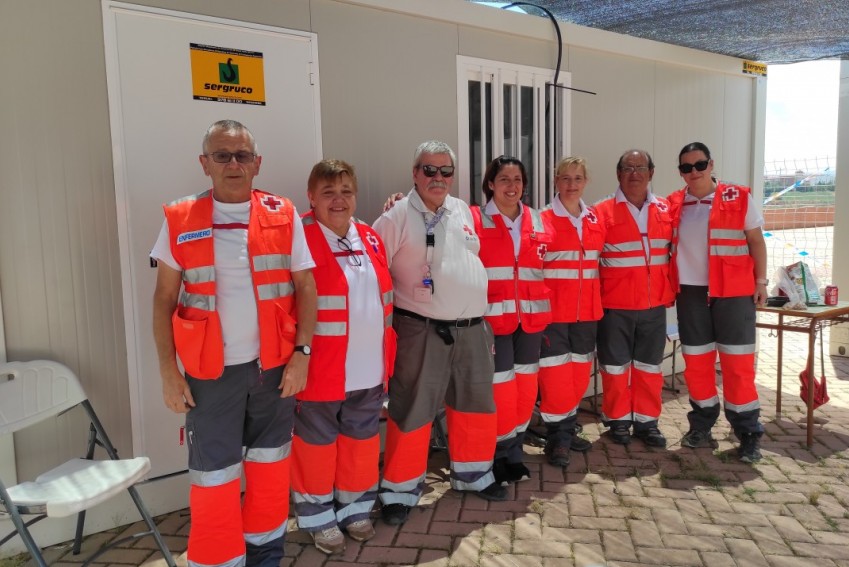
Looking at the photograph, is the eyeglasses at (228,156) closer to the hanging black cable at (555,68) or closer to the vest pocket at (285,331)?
the vest pocket at (285,331)

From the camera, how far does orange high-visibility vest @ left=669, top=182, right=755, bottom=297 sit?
4.13 meters

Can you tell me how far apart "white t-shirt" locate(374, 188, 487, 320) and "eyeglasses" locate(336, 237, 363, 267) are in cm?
29

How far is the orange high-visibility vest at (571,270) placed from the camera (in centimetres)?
404

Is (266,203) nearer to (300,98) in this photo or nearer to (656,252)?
(300,98)

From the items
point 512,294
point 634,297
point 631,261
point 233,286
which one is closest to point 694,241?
point 631,261

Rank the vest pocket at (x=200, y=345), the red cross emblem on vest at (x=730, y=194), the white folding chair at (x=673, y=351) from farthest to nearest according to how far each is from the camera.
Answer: the white folding chair at (x=673, y=351)
the red cross emblem on vest at (x=730, y=194)
the vest pocket at (x=200, y=345)

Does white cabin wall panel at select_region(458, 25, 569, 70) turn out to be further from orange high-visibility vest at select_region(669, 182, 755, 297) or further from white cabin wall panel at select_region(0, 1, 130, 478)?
white cabin wall panel at select_region(0, 1, 130, 478)

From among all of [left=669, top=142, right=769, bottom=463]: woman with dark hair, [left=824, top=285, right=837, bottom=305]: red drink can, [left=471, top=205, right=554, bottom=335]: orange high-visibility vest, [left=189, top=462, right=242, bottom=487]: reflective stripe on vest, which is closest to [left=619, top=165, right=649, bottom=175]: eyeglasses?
[left=669, top=142, right=769, bottom=463]: woman with dark hair

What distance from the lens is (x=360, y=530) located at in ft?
10.6

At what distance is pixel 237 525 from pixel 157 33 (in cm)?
253

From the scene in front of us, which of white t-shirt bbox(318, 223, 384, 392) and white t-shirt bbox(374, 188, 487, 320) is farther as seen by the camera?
white t-shirt bbox(374, 188, 487, 320)

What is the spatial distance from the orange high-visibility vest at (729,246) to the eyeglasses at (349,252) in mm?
2529

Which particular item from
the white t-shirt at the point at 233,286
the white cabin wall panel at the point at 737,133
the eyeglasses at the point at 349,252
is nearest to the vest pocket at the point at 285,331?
the white t-shirt at the point at 233,286

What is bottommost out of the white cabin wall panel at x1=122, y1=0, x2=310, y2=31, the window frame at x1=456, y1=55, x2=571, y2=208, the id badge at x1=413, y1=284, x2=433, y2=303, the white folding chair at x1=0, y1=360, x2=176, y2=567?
the white folding chair at x1=0, y1=360, x2=176, y2=567
